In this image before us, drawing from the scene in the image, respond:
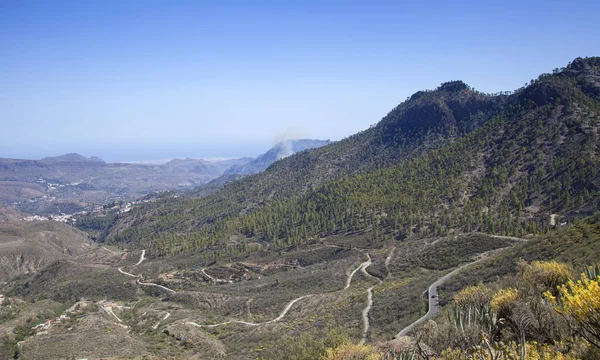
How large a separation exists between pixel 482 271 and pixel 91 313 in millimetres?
51188

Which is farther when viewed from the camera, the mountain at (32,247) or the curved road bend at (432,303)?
the mountain at (32,247)

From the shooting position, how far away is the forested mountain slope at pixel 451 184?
73750 mm

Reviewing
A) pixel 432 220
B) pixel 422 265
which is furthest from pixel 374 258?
pixel 432 220

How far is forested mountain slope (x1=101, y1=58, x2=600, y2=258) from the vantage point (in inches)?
2904

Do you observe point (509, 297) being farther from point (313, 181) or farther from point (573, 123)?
point (313, 181)

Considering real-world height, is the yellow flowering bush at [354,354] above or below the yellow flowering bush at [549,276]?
below

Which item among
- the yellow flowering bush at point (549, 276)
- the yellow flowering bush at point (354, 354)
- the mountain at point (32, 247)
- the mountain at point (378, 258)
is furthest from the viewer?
the mountain at point (32, 247)

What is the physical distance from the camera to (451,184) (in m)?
87.9

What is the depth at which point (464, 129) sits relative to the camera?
5138 inches

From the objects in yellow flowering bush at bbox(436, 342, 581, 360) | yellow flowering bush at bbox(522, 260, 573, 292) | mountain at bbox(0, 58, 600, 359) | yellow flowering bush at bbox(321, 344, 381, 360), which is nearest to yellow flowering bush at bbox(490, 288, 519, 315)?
mountain at bbox(0, 58, 600, 359)

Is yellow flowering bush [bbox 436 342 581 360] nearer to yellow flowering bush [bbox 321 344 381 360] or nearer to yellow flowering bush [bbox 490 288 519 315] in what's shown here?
yellow flowering bush [bbox 490 288 519 315]

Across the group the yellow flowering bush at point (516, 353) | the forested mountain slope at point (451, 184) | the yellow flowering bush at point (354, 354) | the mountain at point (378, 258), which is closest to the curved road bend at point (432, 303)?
the mountain at point (378, 258)

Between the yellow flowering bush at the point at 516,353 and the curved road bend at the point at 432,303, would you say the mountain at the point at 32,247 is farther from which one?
the yellow flowering bush at the point at 516,353

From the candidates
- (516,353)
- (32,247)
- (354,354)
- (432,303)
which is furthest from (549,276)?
(32,247)
